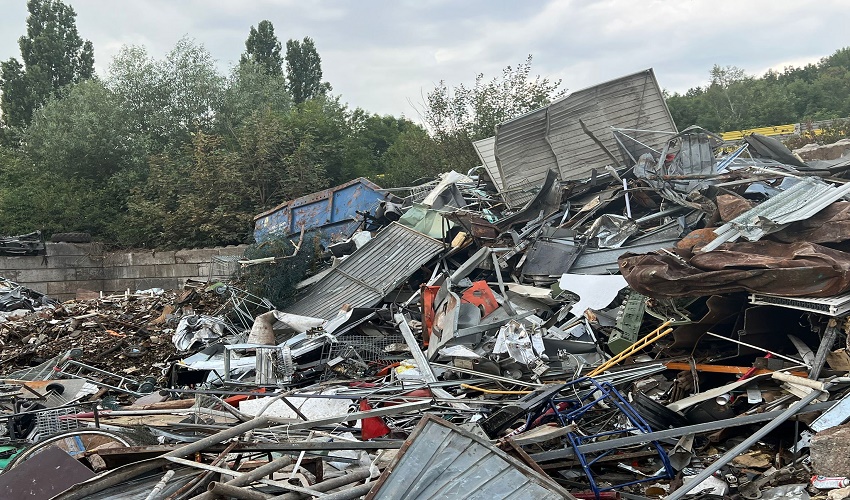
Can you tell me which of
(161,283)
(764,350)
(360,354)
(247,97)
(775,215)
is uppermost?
(247,97)

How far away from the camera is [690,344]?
231 inches

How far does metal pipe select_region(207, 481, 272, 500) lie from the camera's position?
3.18 metres

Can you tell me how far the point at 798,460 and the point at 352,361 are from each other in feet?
15.2

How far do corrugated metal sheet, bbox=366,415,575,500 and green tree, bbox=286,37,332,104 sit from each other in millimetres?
30188

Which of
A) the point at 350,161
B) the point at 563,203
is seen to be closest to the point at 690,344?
the point at 563,203

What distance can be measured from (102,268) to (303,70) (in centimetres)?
1837

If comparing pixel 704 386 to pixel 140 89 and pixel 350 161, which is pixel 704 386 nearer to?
pixel 350 161

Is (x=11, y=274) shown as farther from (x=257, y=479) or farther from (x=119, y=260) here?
(x=257, y=479)

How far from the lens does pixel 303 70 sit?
32.4m

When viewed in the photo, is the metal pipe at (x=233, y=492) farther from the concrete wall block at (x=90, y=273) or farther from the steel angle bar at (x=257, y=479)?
the concrete wall block at (x=90, y=273)

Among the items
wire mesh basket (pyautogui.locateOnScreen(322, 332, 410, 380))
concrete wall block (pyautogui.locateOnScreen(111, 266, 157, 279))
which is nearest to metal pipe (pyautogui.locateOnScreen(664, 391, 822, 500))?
wire mesh basket (pyautogui.locateOnScreen(322, 332, 410, 380))

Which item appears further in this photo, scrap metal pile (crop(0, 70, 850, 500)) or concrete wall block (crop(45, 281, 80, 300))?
concrete wall block (crop(45, 281, 80, 300))

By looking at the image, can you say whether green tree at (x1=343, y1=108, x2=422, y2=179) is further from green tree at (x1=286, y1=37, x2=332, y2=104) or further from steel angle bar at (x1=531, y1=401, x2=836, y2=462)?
steel angle bar at (x1=531, y1=401, x2=836, y2=462)

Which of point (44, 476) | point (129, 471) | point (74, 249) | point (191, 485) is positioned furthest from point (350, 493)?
point (74, 249)
